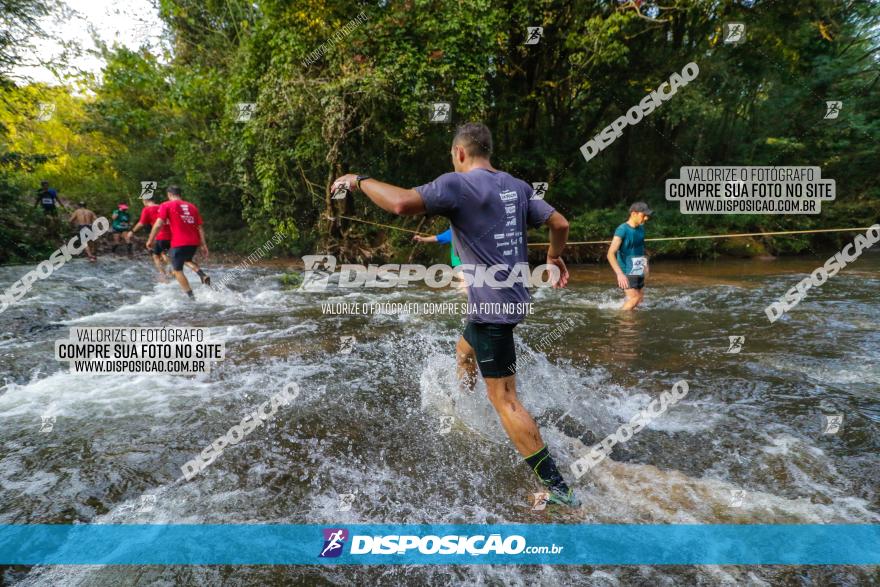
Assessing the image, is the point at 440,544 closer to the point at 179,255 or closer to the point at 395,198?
the point at 395,198

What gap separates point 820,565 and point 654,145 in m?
20.6

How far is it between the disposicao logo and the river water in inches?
3.1

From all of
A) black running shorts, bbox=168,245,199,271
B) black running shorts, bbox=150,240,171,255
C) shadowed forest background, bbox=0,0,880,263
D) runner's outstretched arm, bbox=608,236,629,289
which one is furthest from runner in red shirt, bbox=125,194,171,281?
runner's outstretched arm, bbox=608,236,629,289

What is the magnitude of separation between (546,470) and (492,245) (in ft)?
4.80

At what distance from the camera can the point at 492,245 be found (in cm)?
293

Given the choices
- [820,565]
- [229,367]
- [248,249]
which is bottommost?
[820,565]

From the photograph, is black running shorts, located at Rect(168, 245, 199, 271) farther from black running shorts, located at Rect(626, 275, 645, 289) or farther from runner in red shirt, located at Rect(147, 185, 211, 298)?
black running shorts, located at Rect(626, 275, 645, 289)

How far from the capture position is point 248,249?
1884 cm

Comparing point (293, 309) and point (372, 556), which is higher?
point (293, 309)

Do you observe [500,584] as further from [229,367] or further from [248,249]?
[248,249]

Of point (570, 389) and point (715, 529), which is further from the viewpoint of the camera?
point (570, 389)

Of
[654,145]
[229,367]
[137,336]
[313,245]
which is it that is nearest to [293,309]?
[137,336]

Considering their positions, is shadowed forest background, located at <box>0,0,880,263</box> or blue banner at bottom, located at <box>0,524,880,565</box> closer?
blue banner at bottom, located at <box>0,524,880,565</box>

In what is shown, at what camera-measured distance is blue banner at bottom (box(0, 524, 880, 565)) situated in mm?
2412
